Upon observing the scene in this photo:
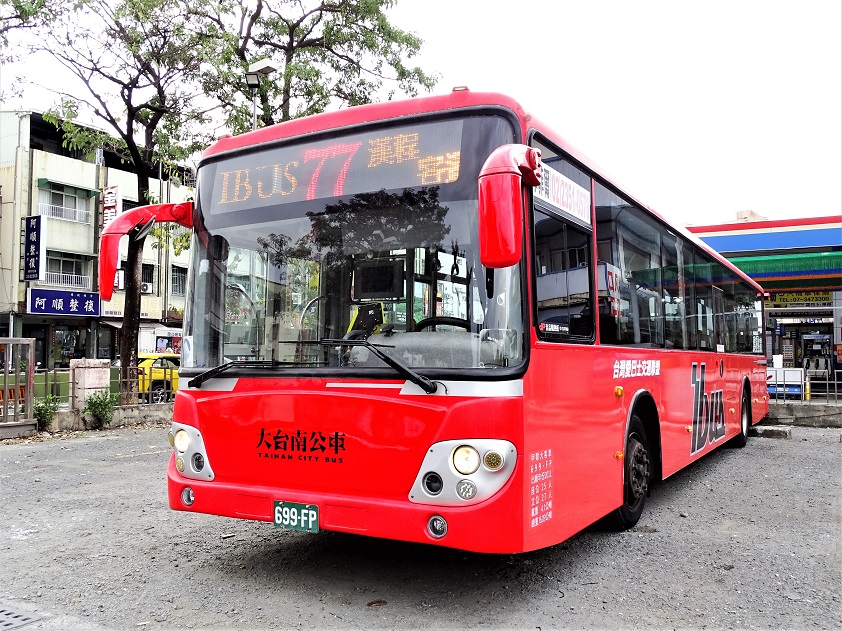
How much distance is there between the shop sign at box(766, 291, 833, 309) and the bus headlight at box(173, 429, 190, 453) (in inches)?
759

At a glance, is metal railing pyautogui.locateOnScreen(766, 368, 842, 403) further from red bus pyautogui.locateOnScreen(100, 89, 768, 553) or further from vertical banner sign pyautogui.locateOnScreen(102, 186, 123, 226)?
vertical banner sign pyautogui.locateOnScreen(102, 186, 123, 226)

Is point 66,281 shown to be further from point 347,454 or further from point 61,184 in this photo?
point 347,454

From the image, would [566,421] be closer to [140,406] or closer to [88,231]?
[140,406]

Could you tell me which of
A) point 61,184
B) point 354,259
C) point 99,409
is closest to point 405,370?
point 354,259

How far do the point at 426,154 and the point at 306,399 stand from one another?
5.47ft

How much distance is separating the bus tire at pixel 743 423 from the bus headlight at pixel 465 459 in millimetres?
8905

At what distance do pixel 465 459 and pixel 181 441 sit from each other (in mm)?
2150

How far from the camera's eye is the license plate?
4.16 m

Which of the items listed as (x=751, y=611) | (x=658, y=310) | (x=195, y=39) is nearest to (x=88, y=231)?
(x=195, y=39)

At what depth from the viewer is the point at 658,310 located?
273 inches

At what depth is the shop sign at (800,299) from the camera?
2056cm

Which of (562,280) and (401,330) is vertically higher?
(562,280)

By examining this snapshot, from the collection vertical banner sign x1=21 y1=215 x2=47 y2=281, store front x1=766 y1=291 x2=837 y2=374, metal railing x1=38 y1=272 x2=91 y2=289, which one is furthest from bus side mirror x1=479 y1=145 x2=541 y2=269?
metal railing x1=38 y1=272 x2=91 y2=289

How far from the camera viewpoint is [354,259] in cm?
433
